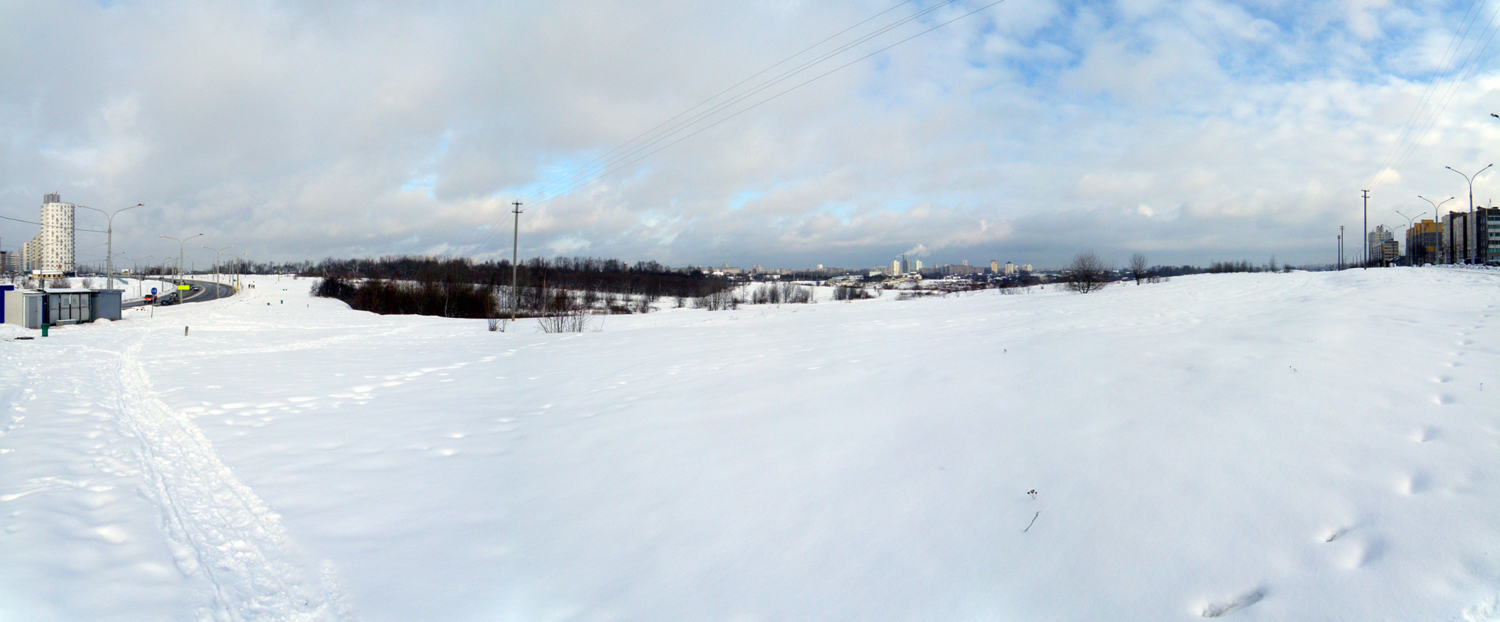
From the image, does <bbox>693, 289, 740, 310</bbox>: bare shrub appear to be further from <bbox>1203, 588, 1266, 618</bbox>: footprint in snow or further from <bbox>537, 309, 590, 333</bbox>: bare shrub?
<bbox>1203, 588, 1266, 618</bbox>: footprint in snow

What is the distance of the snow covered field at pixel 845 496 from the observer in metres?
3.41

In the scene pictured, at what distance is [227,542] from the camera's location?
4.61 meters

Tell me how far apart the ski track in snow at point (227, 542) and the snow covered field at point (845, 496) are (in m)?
0.03

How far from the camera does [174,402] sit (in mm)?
9812

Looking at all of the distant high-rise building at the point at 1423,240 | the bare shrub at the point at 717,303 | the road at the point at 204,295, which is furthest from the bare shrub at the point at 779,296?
the distant high-rise building at the point at 1423,240

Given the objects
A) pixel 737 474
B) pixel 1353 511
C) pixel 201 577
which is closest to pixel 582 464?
pixel 737 474

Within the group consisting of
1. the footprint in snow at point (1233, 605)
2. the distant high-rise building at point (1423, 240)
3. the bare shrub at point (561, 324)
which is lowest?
the footprint in snow at point (1233, 605)

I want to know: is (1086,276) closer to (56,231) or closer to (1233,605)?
(1233,605)

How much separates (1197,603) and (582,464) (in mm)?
5009

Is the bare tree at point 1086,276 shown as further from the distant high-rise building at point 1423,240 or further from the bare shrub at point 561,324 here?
the distant high-rise building at point 1423,240

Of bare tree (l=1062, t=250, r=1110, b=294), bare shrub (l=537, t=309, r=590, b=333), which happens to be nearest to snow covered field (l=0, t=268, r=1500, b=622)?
bare shrub (l=537, t=309, r=590, b=333)

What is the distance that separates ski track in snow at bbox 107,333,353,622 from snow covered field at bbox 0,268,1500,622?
1.1 inches

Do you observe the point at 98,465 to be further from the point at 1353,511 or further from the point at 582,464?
the point at 1353,511

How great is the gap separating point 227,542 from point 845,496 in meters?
4.73
